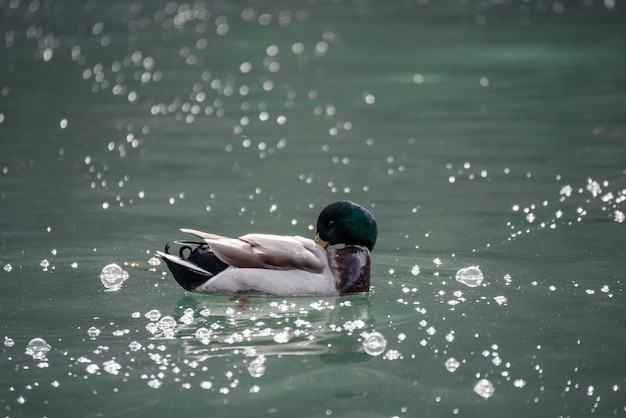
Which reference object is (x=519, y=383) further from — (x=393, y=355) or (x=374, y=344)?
(x=374, y=344)

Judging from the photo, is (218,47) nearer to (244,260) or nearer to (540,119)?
(540,119)

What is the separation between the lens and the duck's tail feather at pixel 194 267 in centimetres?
720

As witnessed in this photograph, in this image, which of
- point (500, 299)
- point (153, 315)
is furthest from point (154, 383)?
point (500, 299)

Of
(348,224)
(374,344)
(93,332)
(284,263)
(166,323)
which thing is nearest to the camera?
(374,344)

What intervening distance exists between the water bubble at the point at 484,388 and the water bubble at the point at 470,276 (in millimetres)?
1837

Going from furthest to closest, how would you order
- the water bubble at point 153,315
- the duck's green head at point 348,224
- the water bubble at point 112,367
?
the duck's green head at point 348,224
the water bubble at point 153,315
the water bubble at point 112,367

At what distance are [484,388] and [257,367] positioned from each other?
1.19 m

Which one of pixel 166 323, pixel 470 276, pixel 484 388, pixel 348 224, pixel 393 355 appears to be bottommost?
pixel 484 388

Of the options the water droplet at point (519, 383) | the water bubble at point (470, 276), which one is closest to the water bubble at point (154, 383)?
the water droplet at point (519, 383)

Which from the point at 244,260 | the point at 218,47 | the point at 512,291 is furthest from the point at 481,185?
the point at 218,47

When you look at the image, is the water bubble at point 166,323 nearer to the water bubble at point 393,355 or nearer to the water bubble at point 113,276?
the water bubble at point 113,276

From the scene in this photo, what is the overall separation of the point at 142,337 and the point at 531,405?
2261 mm

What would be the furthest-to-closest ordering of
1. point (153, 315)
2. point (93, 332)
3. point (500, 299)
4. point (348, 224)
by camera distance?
point (348, 224) < point (500, 299) < point (153, 315) < point (93, 332)

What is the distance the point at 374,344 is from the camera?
20.9ft
